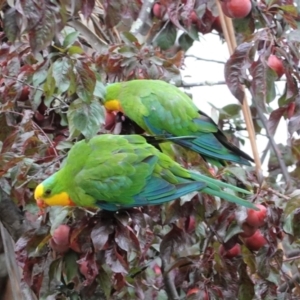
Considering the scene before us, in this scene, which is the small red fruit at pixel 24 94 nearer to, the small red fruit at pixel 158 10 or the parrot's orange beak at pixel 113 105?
the parrot's orange beak at pixel 113 105

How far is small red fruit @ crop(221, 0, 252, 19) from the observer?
4.84ft

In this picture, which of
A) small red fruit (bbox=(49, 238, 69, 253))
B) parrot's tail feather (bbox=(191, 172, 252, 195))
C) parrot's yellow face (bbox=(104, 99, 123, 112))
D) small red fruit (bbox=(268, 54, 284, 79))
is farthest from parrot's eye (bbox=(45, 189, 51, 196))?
small red fruit (bbox=(268, 54, 284, 79))

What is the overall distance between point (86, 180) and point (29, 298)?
0.47 meters

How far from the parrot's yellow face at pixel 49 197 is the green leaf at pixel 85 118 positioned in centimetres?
20

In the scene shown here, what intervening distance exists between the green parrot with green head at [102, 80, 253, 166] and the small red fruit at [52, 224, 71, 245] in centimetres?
45

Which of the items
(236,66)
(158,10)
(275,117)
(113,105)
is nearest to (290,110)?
(275,117)

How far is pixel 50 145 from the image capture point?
1.51m

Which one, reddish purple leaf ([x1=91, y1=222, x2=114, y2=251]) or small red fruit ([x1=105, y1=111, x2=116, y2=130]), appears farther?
small red fruit ([x1=105, y1=111, x2=116, y2=130])

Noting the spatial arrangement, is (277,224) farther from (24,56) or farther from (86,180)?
(24,56)

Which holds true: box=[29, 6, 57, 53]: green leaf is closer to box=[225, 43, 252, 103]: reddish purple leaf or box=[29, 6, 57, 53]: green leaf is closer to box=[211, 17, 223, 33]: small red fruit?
box=[225, 43, 252, 103]: reddish purple leaf

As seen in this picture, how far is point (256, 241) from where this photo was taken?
4.91 feet

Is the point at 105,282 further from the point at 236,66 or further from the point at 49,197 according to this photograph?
the point at 236,66

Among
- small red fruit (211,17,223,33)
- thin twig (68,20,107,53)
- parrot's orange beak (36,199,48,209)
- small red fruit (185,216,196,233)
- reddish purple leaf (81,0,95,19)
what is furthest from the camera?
thin twig (68,20,107,53)

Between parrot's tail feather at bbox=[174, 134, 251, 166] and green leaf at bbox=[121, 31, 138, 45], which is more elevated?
green leaf at bbox=[121, 31, 138, 45]
